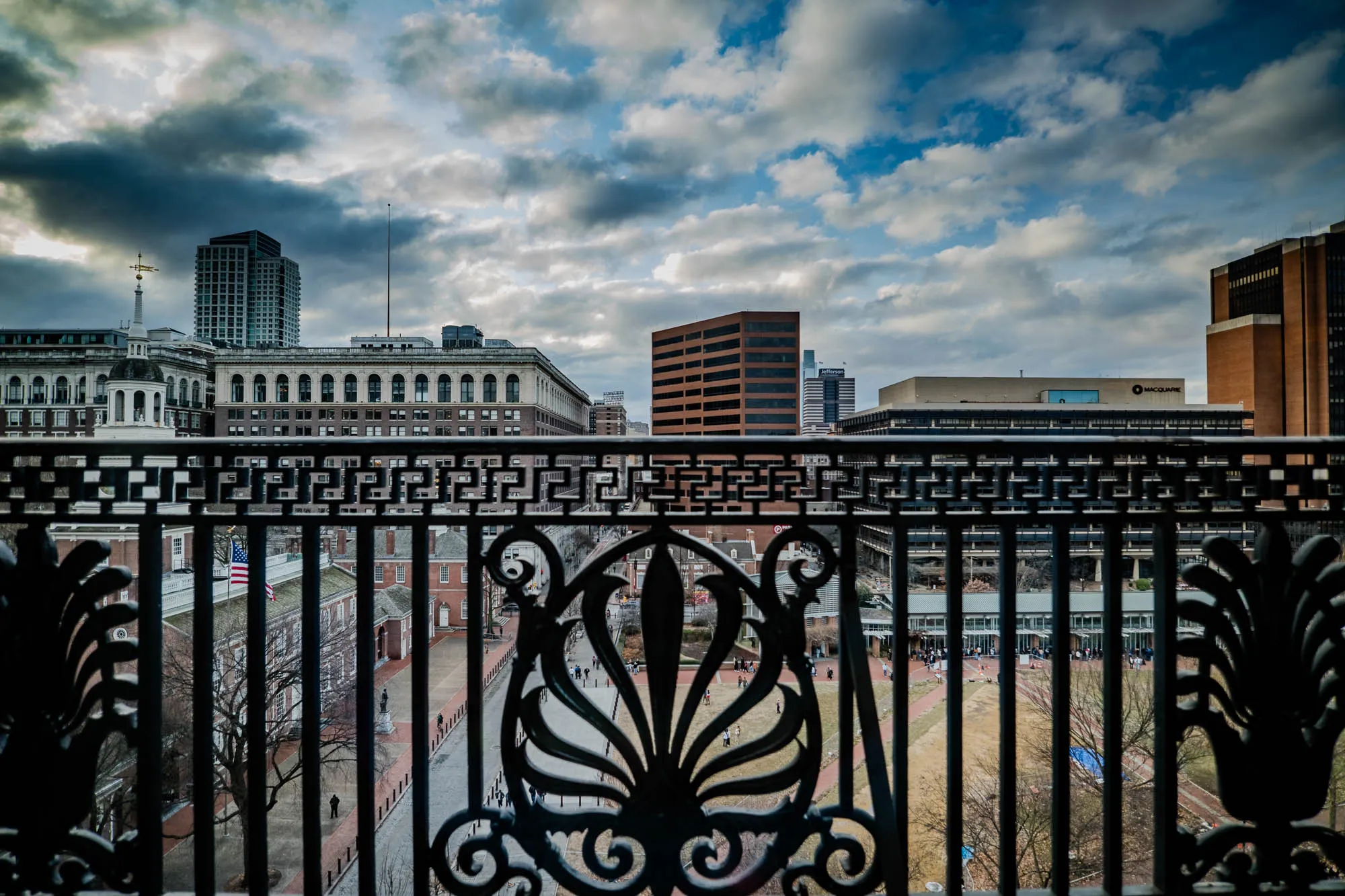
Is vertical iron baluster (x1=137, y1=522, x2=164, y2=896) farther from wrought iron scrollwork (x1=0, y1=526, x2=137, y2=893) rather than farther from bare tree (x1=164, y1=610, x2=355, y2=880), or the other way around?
bare tree (x1=164, y1=610, x2=355, y2=880)

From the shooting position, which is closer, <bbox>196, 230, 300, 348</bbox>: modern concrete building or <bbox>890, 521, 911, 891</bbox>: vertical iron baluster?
<bbox>890, 521, 911, 891</bbox>: vertical iron baluster

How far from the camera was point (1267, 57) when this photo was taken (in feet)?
9.23

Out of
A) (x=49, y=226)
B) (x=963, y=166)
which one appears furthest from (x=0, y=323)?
(x=963, y=166)

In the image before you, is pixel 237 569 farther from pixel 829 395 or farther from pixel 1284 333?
pixel 829 395

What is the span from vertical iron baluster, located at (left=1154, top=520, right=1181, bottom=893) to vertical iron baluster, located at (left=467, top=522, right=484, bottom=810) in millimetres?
1322

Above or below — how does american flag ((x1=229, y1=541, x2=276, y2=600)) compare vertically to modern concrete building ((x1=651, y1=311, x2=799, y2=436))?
below

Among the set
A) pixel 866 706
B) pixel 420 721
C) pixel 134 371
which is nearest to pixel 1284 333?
pixel 866 706

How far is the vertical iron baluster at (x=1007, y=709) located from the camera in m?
1.31

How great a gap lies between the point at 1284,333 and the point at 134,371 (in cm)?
3022

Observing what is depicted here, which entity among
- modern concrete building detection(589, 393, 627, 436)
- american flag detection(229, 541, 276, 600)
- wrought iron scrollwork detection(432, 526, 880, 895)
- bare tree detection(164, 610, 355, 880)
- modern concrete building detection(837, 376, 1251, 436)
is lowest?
bare tree detection(164, 610, 355, 880)

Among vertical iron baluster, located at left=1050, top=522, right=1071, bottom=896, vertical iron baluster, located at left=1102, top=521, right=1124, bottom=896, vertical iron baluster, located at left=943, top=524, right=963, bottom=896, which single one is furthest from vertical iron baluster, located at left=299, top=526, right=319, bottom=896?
vertical iron baluster, located at left=1102, top=521, right=1124, bottom=896

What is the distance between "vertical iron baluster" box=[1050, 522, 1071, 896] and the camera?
52.0 inches

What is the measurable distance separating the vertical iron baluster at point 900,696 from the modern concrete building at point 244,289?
10402 cm

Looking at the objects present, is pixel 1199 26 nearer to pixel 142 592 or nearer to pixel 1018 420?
pixel 142 592
